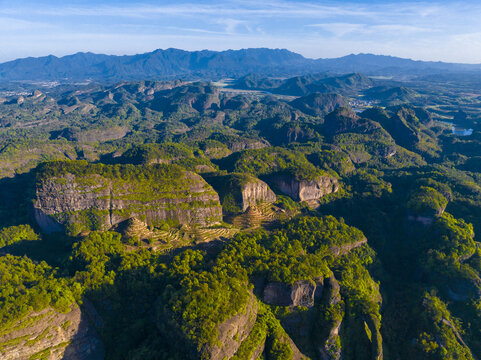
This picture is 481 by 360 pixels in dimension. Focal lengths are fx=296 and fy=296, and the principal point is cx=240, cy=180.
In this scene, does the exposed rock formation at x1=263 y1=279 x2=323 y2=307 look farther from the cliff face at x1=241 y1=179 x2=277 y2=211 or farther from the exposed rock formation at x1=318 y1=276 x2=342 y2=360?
A: the cliff face at x1=241 y1=179 x2=277 y2=211

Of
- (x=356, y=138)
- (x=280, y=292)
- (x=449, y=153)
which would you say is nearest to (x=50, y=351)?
(x=280, y=292)

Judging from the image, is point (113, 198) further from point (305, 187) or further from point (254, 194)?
point (305, 187)

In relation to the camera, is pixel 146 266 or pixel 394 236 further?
pixel 394 236

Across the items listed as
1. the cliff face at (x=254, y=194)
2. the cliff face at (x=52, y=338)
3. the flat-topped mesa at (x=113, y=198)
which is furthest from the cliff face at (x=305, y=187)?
the cliff face at (x=52, y=338)

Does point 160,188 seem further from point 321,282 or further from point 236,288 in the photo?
point 321,282

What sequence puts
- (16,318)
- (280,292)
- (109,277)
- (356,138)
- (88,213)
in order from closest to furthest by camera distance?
(16,318), (280,292), (109,277), (88,213), (356,138)

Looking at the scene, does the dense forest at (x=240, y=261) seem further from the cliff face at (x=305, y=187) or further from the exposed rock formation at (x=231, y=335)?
the cliff face at (x=305, y=187)

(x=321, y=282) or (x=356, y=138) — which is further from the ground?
(x=356, y=138)
